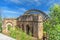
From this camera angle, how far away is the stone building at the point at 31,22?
27.1 meters

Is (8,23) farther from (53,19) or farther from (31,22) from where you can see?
(53,19)

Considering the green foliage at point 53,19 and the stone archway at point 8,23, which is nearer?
the green foliage at point 53,19

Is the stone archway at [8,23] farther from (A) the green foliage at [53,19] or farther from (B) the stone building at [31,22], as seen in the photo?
(A) the green foliage at [53,19]

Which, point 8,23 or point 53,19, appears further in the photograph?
point 8,23

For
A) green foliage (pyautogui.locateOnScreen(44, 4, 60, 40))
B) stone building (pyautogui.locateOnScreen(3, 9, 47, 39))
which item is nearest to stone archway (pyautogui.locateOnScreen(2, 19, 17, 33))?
stone building (pyautogui.locateOnScreen(3, 9, 47, 39))

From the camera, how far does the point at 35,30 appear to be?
2772cm

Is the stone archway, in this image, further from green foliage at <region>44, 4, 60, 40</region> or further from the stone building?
green foliage at <region>44, 4, 60, 40</region>

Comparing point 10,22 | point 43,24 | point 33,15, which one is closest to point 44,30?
point 43,24

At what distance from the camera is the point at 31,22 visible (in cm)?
2820

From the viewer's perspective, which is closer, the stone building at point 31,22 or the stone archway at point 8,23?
the stone building at point 31,22

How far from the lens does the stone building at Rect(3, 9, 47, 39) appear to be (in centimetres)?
2713

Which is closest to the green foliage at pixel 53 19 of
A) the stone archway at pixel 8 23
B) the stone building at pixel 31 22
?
the stone building at pixel 31 22

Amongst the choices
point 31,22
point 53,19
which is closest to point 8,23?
point 31,22

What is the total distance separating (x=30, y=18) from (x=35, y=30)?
1.86 m
